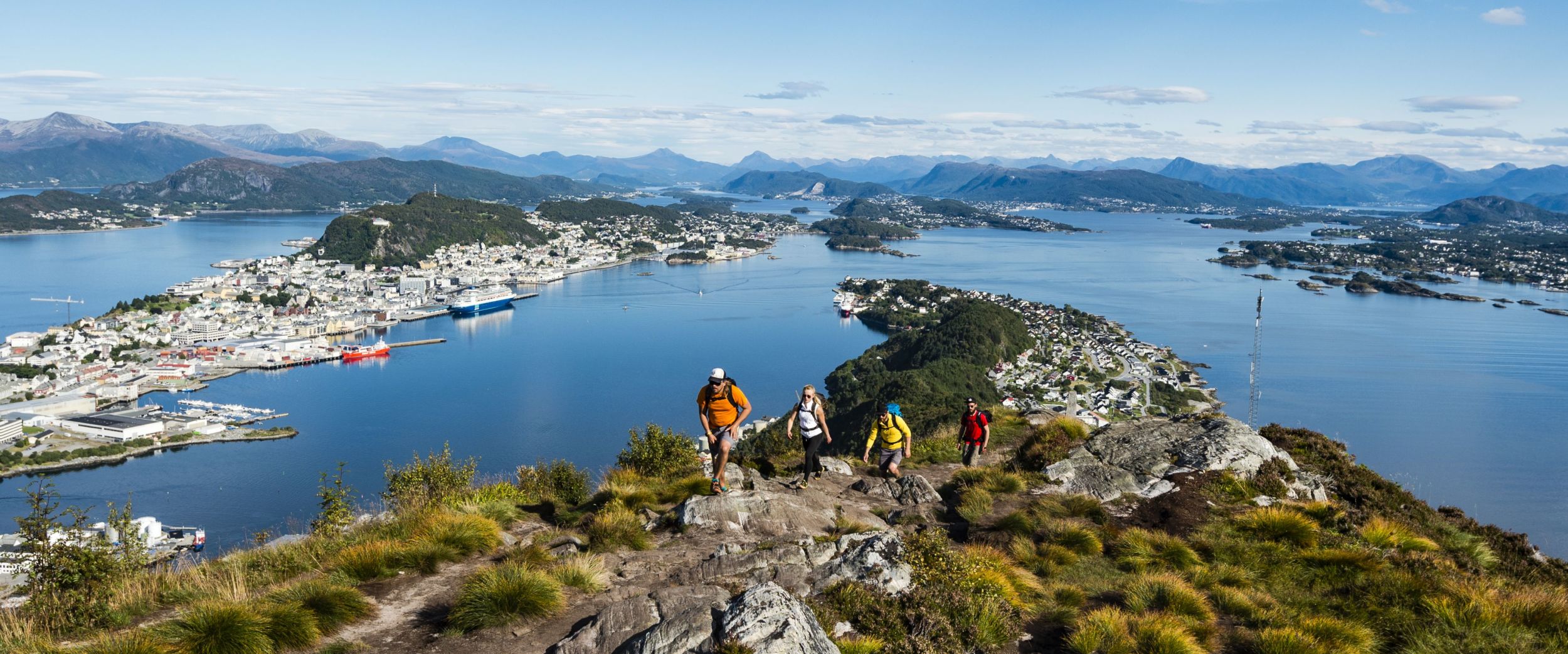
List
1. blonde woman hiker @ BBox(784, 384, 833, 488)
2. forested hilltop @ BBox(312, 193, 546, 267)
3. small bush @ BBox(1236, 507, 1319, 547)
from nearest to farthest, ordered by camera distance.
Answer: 1. small bush @ BBox(1236, 507, 1319, 547)
2. blonde woman hiker @ BBox(784, 384, 833, 488)
3. forested hilltop @ BBox(312, 193, 546, 267)

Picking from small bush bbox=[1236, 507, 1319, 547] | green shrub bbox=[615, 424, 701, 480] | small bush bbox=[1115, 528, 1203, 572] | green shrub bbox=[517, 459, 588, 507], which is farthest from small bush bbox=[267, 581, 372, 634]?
small bush bbox=[1236, 507, 1319, 547]

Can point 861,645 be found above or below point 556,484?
above

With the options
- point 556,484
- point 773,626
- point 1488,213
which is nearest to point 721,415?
point 556,484

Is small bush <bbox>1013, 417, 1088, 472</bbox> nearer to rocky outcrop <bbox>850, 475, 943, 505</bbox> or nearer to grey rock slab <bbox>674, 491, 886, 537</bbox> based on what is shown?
rocky outcrop <bbox>850, 475, 943, 505</bbox>

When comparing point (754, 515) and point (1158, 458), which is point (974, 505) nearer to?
point (754, 515)

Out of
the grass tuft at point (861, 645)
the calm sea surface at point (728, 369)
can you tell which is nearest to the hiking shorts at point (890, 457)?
the grass tuft at point (861, 645)

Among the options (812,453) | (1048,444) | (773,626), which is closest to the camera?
(773,626)
